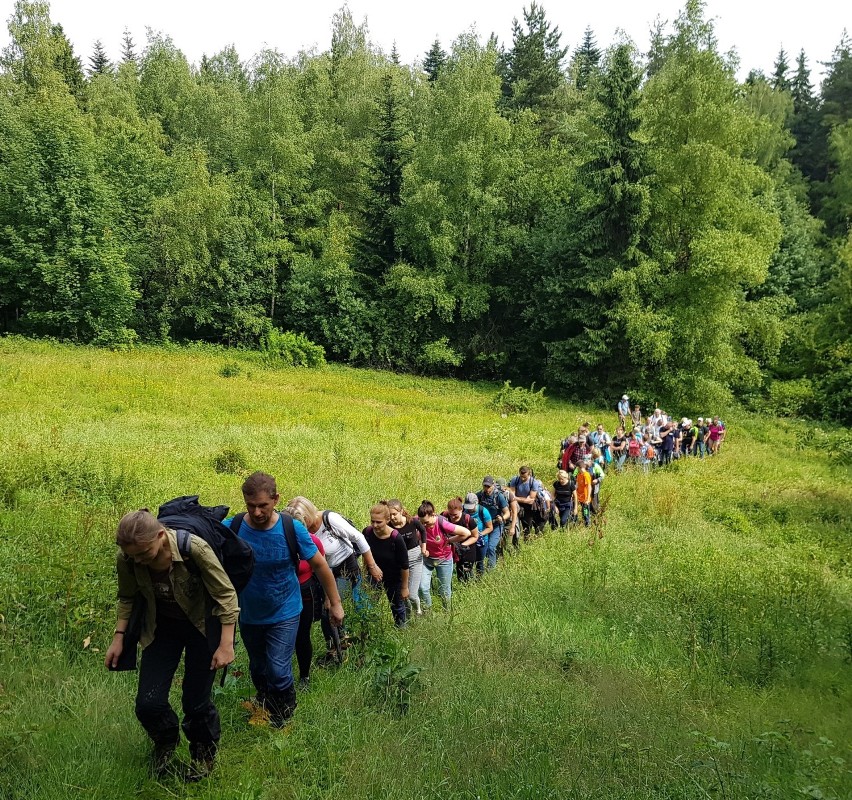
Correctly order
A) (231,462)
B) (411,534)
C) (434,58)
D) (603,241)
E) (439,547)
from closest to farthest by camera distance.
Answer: (411,534)
(439,547)
(231,462)
(603,241)
(434,58)

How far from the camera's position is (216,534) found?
3.66 meters

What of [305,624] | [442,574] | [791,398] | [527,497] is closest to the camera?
[305,624]

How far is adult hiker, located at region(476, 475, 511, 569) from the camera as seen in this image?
9.02m

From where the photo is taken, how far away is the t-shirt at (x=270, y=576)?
4039 mm

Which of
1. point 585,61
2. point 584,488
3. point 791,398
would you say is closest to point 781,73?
point 585,61

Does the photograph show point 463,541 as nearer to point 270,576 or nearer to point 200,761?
point 270,576

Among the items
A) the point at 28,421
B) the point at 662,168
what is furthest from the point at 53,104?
the point at 662,168

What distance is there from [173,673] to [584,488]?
889 cm

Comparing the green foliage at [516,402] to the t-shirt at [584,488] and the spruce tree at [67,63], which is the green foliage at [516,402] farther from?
the spruce tree at [67,63]

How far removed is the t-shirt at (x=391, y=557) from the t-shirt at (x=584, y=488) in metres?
6.22

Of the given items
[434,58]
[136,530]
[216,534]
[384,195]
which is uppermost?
[434,58]

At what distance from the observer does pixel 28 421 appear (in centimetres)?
1402

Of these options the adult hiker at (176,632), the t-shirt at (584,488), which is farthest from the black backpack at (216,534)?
the t-shirt at (584,488)

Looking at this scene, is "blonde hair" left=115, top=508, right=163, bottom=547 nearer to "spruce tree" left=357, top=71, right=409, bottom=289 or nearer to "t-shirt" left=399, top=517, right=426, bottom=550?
"t-shirt" left=399, top=517, right=426, bottom=550
